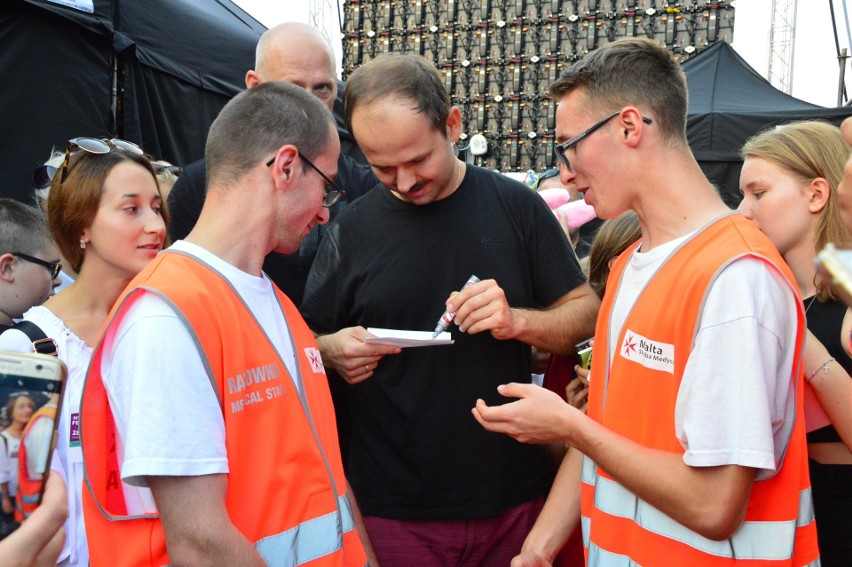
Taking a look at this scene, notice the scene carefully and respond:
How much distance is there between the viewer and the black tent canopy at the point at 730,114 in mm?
9008

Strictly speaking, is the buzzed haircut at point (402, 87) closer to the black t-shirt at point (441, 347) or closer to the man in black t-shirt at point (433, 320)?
the man in black t-shirt at point (433, 320)

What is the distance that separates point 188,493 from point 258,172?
73 centimetres

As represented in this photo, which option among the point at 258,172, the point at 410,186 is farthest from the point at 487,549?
the point at 258,172

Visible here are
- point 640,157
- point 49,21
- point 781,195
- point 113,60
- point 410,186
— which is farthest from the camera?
point 113,60

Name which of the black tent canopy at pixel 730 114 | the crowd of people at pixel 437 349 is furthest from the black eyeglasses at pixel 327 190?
the black tent canopy at pixel 730 114

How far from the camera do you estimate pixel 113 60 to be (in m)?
4.68

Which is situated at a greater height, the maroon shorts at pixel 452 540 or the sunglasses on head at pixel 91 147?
the sunglasses on head at pixel 91 147

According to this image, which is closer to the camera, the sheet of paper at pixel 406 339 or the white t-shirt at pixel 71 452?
the sheet of paper at pixel 406 339

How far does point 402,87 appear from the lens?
2188 millimetres

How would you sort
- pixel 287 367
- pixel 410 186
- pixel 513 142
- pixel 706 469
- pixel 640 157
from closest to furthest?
1. pixel 706 469
2. pixel 287 367
3. pixel 640 157
4. pixel 410 186
5. pixel 513 142

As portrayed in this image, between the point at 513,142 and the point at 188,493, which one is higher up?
the point at 513,142

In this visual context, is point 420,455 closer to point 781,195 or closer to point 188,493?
point 188,493

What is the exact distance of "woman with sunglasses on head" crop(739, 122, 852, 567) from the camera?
2.00 meters

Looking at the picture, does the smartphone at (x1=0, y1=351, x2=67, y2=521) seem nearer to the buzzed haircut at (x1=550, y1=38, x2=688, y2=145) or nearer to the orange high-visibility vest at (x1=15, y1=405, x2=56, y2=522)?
the orange high-visibility vest at (x1=15, y1=405, x2=56, y2=522)
